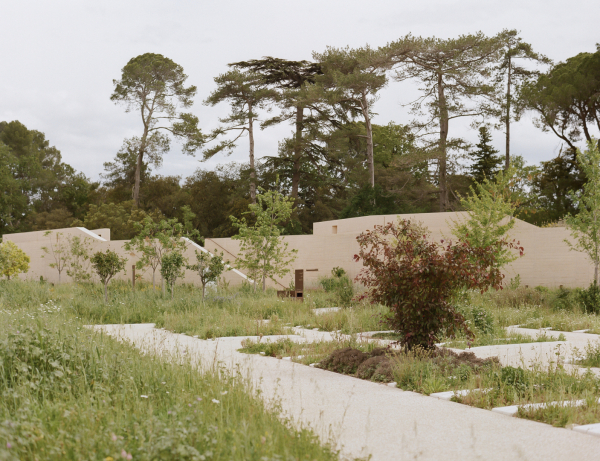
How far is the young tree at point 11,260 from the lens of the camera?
18078mm

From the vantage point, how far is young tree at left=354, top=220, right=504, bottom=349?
6.12m

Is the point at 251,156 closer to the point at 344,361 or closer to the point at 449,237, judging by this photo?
the point at 449,237

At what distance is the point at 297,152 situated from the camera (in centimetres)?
2830

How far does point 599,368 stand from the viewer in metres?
6.36

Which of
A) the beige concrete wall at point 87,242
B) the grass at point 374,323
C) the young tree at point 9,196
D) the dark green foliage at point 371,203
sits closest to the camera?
the grass at point 374,323

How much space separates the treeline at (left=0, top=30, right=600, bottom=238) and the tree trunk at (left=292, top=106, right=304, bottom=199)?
0.23 ft

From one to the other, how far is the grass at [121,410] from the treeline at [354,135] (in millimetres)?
16504

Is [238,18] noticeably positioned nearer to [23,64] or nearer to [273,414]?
[23,64]

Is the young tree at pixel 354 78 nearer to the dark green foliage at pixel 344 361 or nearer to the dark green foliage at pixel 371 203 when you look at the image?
the dark green foliage at pixel 371 203

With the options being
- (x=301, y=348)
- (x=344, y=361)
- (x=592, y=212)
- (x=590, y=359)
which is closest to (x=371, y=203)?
(x=592, y=212)

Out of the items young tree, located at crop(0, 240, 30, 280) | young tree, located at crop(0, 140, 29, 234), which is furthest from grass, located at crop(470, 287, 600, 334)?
young tree, located at crop(0, 140, 29, 234)

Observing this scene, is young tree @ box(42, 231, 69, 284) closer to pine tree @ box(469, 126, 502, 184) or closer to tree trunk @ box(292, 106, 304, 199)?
tree trunk @ box(292, 106, 304, 199)

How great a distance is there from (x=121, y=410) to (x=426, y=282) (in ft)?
12.3

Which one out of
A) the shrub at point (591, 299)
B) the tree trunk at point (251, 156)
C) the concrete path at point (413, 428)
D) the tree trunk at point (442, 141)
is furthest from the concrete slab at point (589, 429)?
the tree trunk at point (251, 156)
